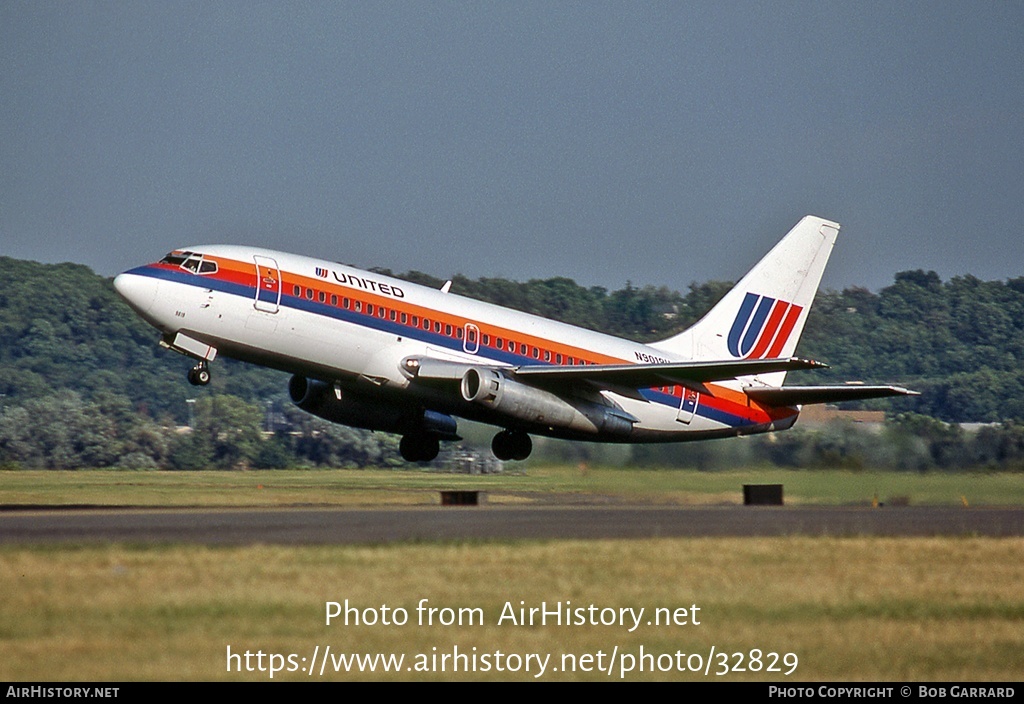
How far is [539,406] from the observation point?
124ft

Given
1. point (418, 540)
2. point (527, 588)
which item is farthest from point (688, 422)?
point (527, 588)

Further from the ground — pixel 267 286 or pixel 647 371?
pixel 267 286

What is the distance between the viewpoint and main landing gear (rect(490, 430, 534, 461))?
40.5 meters

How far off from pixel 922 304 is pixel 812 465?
95.0 metres

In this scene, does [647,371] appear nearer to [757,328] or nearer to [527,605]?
[757,328]

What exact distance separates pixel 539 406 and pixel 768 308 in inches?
400

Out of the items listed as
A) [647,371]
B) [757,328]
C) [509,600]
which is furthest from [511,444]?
[509,600]

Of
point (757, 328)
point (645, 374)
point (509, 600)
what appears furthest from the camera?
point (757, 328)

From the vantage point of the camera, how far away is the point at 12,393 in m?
103

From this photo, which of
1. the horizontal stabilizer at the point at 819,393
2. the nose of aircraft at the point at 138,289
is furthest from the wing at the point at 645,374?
the nose of aircraft at the point at 138,289

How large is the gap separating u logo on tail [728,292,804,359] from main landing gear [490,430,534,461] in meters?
7.35

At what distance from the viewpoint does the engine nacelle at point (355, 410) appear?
39469mm

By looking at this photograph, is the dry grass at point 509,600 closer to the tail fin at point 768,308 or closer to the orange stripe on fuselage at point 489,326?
the orange stripe on fuselage at point 489,326

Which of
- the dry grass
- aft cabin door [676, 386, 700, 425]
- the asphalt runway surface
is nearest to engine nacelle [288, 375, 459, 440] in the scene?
aft cabin door [676, 386, 700, 425]
